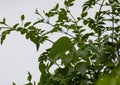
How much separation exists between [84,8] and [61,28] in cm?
9

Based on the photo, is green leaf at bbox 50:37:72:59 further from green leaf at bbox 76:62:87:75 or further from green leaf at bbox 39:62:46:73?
green leaf at bbox 39:62:46:73

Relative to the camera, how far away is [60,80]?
54 centimetres

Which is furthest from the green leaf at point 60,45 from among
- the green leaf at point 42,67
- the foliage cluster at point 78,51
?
the green leaf at point 42,67

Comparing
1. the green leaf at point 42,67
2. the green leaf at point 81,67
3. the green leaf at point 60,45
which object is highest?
the green leaf at point 42,67

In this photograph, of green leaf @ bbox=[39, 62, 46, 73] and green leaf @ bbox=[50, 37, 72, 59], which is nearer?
green leaf @ bbox=[50, 37, 72, 59]

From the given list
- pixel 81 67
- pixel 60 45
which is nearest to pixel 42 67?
pixel 81 67

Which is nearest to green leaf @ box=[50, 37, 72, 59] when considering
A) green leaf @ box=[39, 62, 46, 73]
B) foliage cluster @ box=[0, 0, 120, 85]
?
foliage cluster @ box=[0, 0, 120, 85]

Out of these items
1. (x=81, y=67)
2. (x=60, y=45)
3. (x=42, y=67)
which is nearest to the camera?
(x=60, y=45)

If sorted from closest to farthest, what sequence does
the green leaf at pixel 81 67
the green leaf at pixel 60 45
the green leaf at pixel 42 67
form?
the green leaf at pixel 60 45 < the green leaf at pixel 81 67 < the green leaf at pixel 42 67

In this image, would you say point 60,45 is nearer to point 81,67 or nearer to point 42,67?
point 81,67

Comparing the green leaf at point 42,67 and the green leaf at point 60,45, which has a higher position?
the green leaf at point 42,67

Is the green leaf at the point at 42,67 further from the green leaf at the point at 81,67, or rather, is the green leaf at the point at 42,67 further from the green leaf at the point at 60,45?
the green leaf at the point at 60,45

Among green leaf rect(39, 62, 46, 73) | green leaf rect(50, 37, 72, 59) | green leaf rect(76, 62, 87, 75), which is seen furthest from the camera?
green leaf rect(39, 62, 46, 73)

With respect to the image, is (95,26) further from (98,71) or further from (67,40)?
(67,40)
